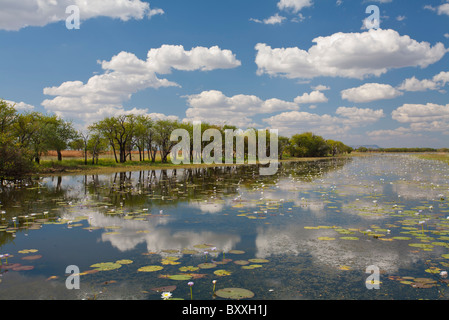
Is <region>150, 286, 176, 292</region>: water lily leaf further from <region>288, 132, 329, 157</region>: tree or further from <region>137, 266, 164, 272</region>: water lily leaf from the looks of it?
<region>288, 132, 329, 157</region>: tree

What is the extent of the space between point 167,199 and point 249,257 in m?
11.2

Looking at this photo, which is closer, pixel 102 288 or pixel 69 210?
pixel 102 288

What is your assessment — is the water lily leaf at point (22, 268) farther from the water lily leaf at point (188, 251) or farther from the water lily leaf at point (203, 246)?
the water lily leaf at point (203, 246)

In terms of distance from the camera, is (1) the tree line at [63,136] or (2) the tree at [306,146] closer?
(1) the tree line at [63,136]

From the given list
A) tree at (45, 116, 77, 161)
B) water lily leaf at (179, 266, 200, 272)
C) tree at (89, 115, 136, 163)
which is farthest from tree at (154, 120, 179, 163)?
water lily leaf at (179, 266, 200, 272)

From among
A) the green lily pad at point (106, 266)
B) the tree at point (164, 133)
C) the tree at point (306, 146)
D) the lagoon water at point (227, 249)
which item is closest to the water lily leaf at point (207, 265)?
the lagoon water at point (227, 249)

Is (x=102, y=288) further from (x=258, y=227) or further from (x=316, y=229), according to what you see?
(x=316, y=229)

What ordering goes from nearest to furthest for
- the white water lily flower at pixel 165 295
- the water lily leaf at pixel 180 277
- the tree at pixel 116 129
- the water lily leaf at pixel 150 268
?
the white water lily flower at pixel 165 295 → the water lily leaf at pixel 180 277 → the water lily leaf at pixel 150 268 → the tree at pixel 116 129

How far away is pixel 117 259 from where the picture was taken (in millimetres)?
8328

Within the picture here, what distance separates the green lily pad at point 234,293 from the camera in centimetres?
608

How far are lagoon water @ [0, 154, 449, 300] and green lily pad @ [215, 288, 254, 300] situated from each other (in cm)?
4

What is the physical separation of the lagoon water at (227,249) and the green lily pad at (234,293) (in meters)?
0.04

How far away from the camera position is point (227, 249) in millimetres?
9133
